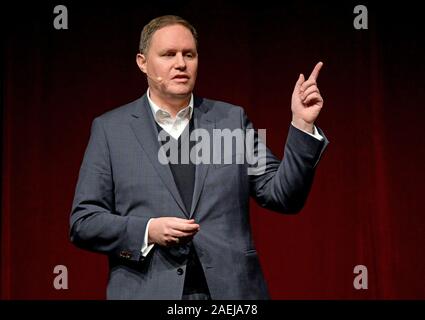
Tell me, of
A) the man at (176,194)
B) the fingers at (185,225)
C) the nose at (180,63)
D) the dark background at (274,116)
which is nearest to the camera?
the fingers at (185,225)

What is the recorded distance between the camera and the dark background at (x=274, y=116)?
2.77 m

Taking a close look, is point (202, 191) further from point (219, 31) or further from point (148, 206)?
point (219, 31)

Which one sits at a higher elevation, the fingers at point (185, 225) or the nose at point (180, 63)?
the nose at point (180, 63)

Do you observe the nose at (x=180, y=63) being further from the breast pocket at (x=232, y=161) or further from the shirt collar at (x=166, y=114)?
the breast pocket at (x=232, y=161)

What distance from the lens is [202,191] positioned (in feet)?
5.34

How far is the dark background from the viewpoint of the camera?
2.77 m

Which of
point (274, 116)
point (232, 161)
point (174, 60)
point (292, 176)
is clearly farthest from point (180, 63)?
point (274, 116)

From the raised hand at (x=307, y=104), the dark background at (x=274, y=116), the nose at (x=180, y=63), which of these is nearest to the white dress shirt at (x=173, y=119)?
the nose at (x=180, y=63)

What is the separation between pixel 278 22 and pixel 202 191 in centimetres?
136

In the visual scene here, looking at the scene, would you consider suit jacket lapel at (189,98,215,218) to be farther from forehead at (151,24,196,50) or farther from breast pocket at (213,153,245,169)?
forehead at (151,24,196,50)

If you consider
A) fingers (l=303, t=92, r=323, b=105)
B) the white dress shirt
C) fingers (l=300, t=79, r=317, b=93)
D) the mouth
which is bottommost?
the white dress shirt

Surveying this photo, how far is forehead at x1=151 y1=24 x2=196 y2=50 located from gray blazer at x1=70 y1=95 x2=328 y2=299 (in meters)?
0.19

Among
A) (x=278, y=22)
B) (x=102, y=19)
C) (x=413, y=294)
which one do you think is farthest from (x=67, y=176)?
(x=413, y=294)

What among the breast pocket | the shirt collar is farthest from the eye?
the breast pocket
